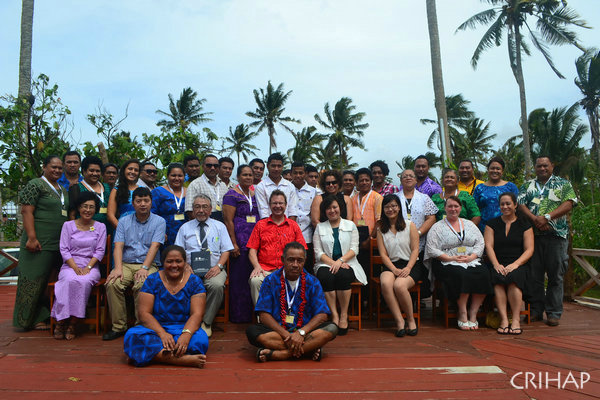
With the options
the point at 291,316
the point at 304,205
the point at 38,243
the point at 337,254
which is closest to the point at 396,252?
the point at 337,254

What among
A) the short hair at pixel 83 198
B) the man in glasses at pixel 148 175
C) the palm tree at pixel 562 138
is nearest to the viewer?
the short hair at pixel 83 198

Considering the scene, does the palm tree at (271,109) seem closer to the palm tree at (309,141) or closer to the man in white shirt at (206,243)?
the palm tree at (309,141)

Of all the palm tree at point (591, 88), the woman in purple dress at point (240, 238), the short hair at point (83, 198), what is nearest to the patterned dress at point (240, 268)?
the woman in purple dress at point (240, 238)

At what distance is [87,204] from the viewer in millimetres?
4613

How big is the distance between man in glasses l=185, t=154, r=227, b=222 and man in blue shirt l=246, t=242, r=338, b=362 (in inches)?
63.9

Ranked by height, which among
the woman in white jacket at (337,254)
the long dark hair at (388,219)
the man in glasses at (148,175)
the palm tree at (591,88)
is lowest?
the woman in white jacket at (337,254)

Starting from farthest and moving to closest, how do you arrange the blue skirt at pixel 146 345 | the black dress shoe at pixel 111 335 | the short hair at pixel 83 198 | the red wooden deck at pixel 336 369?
the short hair at pixel 83 198 → the black dress shoe at pixel 111 335 → the blue skirt at pixel 146 345 → the red wooden deck at pixel 336 369

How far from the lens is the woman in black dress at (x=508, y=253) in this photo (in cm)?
477

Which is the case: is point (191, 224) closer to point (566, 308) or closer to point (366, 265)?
point (366, 265)

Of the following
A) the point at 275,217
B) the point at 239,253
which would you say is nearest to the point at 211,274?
the point at 239,253

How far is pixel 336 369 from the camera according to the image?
11.3ft

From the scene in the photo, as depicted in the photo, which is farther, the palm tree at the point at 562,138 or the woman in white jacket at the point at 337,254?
the palm tree at the point at 562,138

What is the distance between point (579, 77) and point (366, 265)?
27851 millimetres

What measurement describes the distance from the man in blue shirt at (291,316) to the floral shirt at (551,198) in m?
3.00
